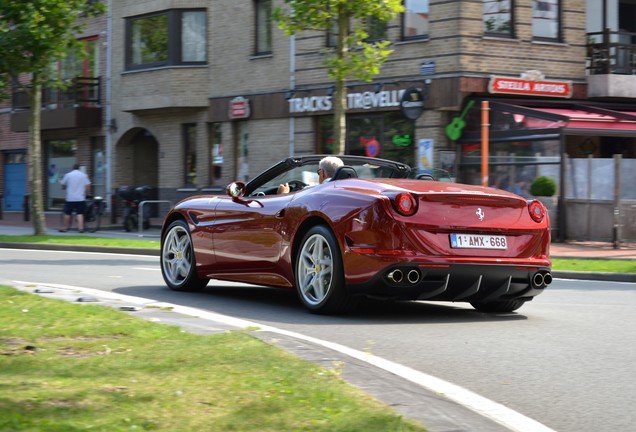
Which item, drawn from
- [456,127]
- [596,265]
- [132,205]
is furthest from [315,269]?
[132,205]

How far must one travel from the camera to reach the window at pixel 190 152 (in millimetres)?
32906

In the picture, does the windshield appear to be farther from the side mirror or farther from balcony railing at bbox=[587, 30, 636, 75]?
balcony railing at bbox=[587, 30, 636, 75]

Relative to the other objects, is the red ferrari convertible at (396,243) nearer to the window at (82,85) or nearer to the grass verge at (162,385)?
the grass verge at (162,385)

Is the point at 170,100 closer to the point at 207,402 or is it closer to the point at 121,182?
the point at 121,182

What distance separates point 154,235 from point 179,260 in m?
16.7

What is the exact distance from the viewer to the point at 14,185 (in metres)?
41.8

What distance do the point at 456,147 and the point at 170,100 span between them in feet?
32.6

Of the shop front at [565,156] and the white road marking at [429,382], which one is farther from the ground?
the shop front at [565,156]

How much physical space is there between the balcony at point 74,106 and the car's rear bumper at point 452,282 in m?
27.6

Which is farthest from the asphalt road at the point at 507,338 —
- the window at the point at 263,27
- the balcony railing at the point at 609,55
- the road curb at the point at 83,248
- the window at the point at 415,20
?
the window at the point at 263,27

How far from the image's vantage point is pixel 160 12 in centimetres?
3300

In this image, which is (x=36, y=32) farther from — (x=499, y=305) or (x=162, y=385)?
(x=162, y=385)

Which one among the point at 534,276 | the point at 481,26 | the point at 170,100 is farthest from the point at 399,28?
the point at 534,276

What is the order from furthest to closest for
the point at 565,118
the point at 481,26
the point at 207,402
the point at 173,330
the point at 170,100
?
the point at 170,100
the point at 481,26
the point at 565,118
the point at 173,330
the point at 207,402
